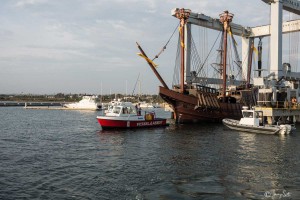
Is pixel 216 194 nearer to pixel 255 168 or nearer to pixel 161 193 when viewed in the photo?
pixel 161 193

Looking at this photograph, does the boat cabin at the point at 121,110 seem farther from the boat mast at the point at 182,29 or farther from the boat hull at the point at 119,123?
the boat mast at the point at 182,29

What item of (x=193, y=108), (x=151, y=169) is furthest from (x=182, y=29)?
(x=151, y=169)

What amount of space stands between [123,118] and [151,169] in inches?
897

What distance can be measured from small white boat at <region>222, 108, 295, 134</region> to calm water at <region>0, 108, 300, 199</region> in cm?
389

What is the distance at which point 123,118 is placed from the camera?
42531 millimetres

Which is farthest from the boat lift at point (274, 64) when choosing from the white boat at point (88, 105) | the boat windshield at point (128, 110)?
the white boat at point (88, 105)

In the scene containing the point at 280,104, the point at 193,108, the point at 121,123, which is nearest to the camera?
the point at 121,123

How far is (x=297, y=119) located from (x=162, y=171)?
4317cm

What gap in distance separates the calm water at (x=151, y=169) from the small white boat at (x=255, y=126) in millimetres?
3894

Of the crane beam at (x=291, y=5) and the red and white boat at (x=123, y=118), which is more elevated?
the crane beam at (x=291, y=5)

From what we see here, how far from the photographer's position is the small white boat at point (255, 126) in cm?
3684

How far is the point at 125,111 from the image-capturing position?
4328cm

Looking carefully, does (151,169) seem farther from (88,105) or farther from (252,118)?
(88,105)

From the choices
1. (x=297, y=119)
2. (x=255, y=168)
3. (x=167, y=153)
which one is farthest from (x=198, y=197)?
(x=297, y=119)
